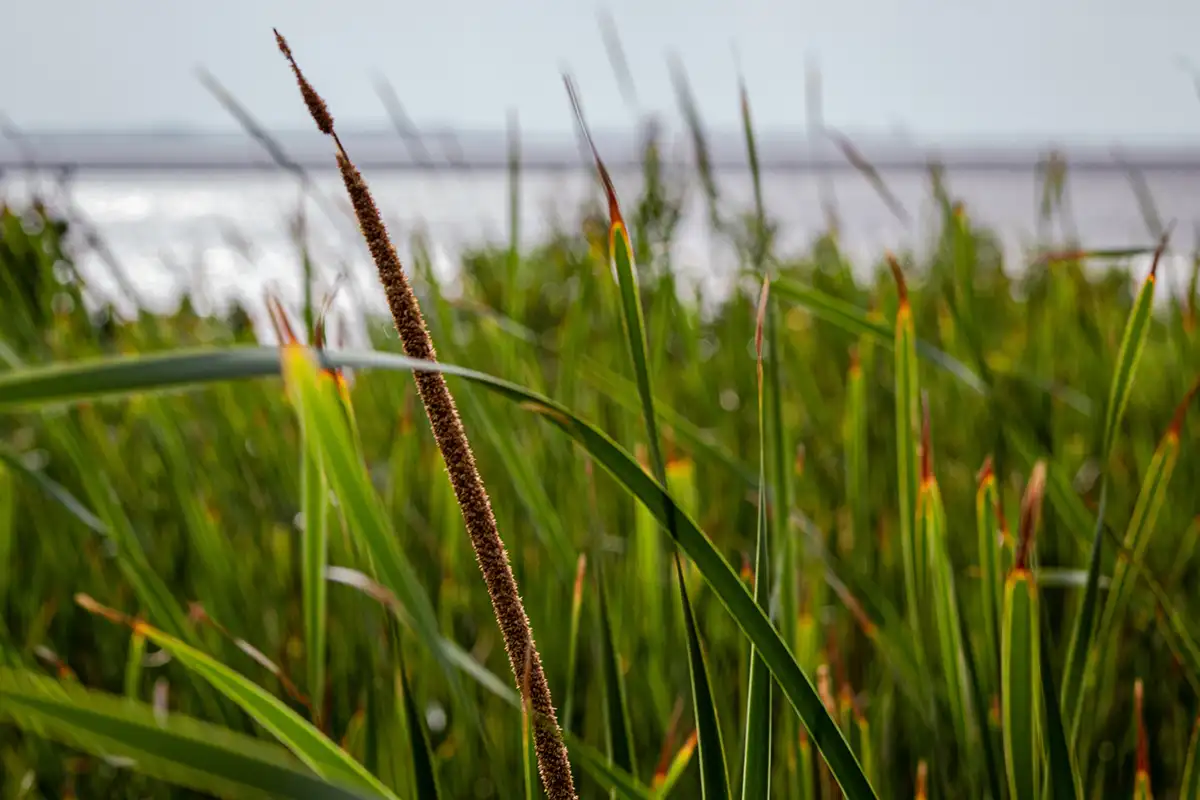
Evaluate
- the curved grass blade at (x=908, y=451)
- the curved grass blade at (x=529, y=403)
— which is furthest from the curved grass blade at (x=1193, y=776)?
the curved grass blade at (x=529, y=403)

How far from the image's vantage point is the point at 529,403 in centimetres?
30

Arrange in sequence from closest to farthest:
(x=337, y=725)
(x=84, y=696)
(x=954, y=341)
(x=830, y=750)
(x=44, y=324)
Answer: (x=84, y=696)
(x=830, y=750)
(x=337, y=725)
(x=954, y=341)
(x=44, y=324)

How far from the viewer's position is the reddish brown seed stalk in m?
0.29

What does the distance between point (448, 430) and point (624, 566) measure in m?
0.65

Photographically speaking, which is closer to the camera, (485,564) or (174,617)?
(485,564)

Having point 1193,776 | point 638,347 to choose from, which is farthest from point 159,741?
point 1193,776

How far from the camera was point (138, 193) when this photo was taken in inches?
747

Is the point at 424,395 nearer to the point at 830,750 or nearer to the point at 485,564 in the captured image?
the point at 485,564

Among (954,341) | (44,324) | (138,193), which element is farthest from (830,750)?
(138,193)

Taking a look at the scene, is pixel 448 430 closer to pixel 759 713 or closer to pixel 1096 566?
pixel 759 713

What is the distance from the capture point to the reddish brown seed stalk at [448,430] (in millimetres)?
291

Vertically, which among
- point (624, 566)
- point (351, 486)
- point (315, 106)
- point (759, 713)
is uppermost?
point (315, 106)

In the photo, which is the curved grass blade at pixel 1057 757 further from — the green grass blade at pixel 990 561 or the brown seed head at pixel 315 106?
the brown seed head at pixel 315 106

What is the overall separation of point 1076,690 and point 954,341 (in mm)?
780
